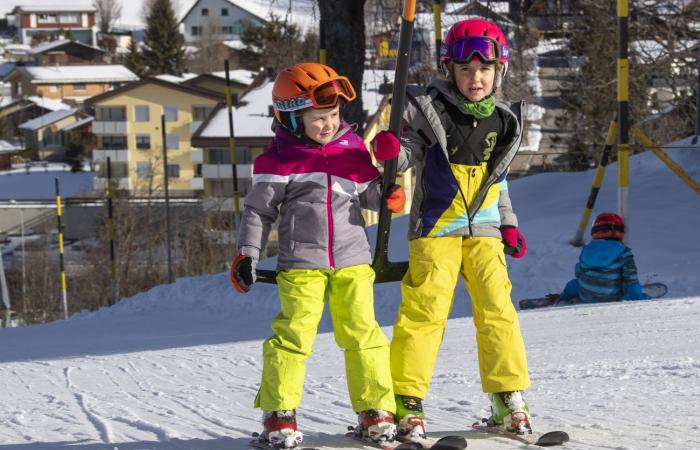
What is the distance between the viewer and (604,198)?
40.5ft

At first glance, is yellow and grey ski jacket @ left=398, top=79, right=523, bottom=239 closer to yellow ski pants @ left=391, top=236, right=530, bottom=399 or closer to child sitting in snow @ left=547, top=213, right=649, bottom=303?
yellow ski pants @ left=391, top=236, right=530, bottom=399

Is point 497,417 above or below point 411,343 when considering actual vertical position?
below

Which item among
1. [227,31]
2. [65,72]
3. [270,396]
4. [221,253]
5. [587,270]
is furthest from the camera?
[227,31]

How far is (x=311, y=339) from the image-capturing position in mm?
4117

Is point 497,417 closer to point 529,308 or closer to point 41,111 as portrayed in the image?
point 529,308

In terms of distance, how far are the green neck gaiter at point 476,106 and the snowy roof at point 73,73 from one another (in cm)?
7930

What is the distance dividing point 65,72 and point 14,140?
27.3 feet

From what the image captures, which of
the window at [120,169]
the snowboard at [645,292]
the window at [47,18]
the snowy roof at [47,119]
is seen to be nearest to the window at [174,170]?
the window at [120,169]

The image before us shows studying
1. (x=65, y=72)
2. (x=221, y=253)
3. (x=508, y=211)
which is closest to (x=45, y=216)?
(x=221, y=253)

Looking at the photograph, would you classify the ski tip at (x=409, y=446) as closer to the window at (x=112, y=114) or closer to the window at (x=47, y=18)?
the window at (x=112, y=114)

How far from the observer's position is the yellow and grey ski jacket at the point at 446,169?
13.9ft

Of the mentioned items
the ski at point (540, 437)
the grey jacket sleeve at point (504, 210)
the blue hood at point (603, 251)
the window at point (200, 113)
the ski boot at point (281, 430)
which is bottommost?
the ski at point (540, 437)

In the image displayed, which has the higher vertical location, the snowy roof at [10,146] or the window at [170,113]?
the window at [170,113]

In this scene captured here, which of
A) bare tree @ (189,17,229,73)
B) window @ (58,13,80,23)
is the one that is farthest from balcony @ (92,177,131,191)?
window @ (58,13,80,23)
